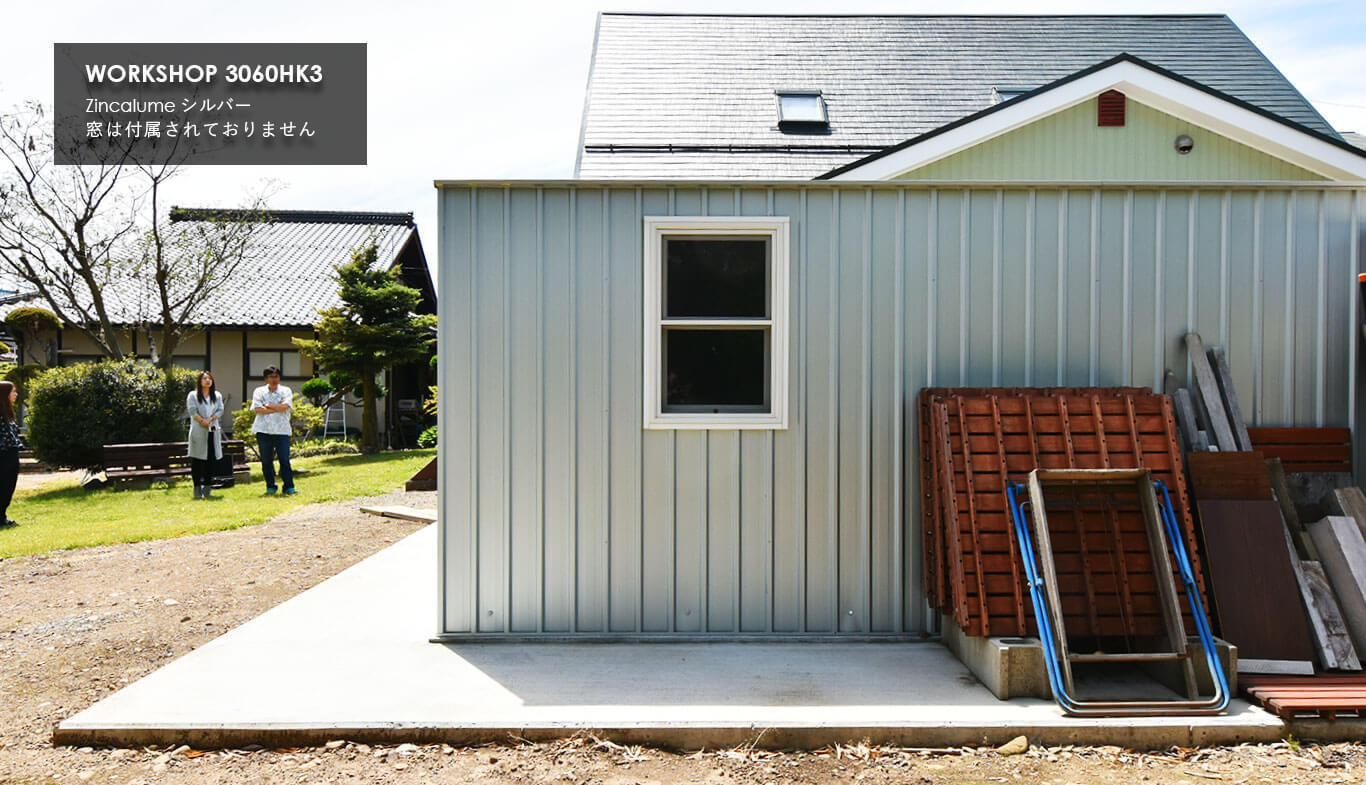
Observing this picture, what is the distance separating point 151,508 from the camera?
10.1 m

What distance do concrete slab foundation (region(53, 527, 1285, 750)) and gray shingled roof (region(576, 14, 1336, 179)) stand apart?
676 centimetres

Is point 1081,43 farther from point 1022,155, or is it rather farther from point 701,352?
point 701,352

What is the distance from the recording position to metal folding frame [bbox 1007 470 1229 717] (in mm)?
3660

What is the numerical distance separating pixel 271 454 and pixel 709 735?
9680mm

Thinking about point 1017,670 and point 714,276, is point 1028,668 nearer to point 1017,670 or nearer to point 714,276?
point 1017,670

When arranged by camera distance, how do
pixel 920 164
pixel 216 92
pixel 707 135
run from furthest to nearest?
pixel 216 92
pixel 707 135
pixel 920 164

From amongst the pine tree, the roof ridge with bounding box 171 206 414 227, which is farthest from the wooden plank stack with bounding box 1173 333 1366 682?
the roof ridge with bounding box 171 206 414 227

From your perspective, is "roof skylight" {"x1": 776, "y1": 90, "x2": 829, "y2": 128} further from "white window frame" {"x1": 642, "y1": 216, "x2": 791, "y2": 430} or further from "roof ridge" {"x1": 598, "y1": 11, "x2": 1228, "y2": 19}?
"white window frame" {"x1": 642, "y1": 216, "x2": 791, "y2": 430}

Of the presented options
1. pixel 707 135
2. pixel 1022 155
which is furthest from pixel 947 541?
pixel 707 135

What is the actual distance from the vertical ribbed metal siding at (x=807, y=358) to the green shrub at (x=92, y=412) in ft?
37.3

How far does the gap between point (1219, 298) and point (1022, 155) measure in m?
4.45

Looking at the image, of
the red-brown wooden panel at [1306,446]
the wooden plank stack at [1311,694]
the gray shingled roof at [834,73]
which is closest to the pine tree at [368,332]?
the gray shingled roof at [834,73]

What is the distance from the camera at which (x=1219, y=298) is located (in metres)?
4.80

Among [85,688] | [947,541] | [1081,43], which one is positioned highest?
[1081,43]
